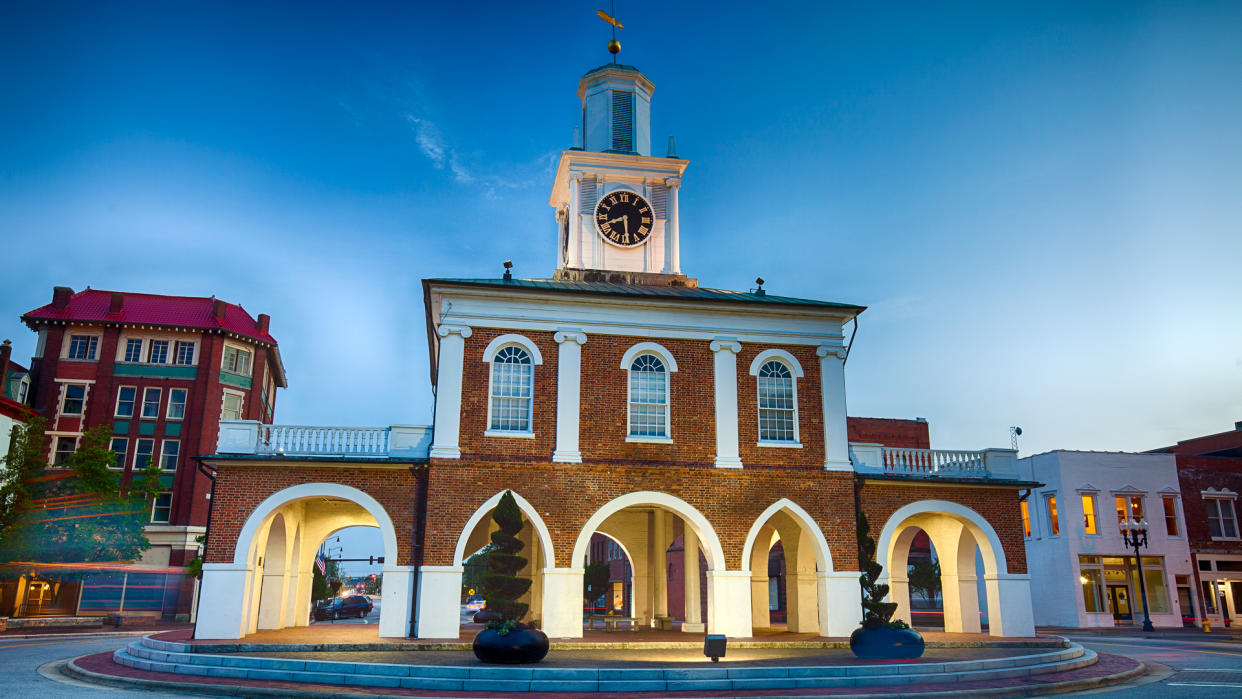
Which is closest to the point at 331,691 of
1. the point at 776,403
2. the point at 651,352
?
the point at 651,352

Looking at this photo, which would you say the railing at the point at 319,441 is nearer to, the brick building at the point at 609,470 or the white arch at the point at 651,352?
the brick building at the point at 609,470

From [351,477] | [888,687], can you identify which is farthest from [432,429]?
[888,687]

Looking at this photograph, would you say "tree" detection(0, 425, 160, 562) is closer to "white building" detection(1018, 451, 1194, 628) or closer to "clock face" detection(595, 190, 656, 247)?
"clock face" detection(595, 190, 656, 247)

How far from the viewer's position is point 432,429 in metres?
24.4

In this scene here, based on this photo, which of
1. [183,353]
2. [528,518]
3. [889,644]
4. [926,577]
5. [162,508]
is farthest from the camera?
[926,577]

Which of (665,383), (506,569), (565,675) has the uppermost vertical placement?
(665,383)

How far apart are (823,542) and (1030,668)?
6.87 metres

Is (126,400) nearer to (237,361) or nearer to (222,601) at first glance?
(237,361)

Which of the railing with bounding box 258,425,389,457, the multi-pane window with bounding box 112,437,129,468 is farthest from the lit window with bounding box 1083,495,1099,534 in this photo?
the multi-pane window with bounding box 112,437,129,468

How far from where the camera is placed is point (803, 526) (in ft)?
83.1

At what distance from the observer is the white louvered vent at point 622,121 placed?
31500 millimetres

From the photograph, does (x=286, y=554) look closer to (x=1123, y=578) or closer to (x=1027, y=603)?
(x=1027, y=603)

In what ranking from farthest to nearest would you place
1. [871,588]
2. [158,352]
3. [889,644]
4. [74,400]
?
[158,352]
[74,400]
[871,588]
[889,644]

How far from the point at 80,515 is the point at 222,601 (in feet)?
80.1
